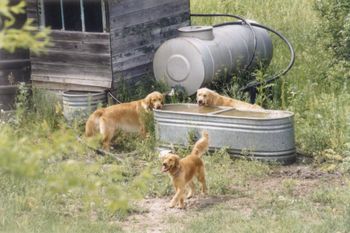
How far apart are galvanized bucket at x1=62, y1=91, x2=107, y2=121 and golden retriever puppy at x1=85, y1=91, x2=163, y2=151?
0.81 metres

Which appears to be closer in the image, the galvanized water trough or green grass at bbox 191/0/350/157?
the galvanized water trough

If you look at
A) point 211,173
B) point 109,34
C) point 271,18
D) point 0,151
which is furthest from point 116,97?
point 0,151

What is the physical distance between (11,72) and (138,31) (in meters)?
1.85

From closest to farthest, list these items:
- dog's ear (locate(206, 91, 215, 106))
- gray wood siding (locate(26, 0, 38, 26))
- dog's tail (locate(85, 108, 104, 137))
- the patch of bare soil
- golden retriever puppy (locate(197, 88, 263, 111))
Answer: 1. the patch of bare soil
2. dog's tail (locate(85, 108, 104, 137))
3. golden retriever puppy (locate(197, 88, 263, 111))
4. dog's ear (locate(206, 91, 215, 106))
5. gray wood siding (locate(26, 0, 38, 26))

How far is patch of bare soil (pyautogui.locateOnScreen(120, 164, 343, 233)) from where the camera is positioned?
7.12 meters

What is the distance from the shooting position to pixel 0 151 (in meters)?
2.41

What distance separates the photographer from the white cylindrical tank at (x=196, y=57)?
10734 mm

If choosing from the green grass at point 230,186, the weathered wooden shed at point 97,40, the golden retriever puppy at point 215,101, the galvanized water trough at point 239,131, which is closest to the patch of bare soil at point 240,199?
the green grass at point 230,186

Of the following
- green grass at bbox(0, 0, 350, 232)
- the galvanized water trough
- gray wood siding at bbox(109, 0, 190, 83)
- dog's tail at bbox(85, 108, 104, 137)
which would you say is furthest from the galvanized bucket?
the galvanized water trough

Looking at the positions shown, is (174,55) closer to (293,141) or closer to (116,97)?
(116,97)

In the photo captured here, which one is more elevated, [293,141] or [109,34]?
[109,34]

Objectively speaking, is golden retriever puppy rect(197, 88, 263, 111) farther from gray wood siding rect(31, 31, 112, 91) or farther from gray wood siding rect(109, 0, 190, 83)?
gray wood siding rect(31, 31, 112, 91)

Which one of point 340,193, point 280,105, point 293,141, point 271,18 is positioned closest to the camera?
point 340,193

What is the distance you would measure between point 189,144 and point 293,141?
1.20 m
